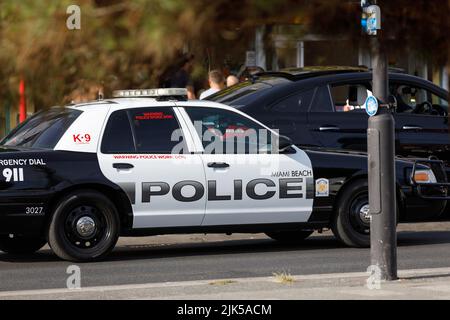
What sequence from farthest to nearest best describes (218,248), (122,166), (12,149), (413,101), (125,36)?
(413,101)
(218,248)
(122,166)
(12,149)
(125,36)

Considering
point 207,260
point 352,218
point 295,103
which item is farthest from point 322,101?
point 207,260

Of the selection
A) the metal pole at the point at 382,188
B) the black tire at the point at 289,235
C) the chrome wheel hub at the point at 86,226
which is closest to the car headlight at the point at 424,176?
the black tire at the point at 289,235

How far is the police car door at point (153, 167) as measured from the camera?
10.5 meters

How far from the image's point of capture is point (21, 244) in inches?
445

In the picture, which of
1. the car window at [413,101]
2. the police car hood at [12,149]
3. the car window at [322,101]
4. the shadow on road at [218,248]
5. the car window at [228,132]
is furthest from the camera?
the car window at [413,101]

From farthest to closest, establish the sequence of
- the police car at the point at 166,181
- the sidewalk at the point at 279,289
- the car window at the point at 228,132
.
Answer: the car window at the point at 228,132 → the police car at the point at 166,181 → the sidewalk at the point at 279,289

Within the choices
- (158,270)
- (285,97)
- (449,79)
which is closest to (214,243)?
(285,97)

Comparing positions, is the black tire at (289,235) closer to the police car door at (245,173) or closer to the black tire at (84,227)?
the police car door at (245,173)

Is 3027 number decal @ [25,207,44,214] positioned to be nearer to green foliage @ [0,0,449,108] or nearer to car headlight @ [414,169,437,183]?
car headlight @ [414,169,437,183]

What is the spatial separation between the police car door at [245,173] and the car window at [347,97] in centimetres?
222

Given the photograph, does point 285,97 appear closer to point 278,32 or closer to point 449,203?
point 449,203

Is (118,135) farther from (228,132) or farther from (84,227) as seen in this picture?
(228,132)

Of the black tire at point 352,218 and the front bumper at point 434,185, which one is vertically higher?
the front bumper at point 434,185

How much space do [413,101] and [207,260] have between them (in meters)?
4.32
